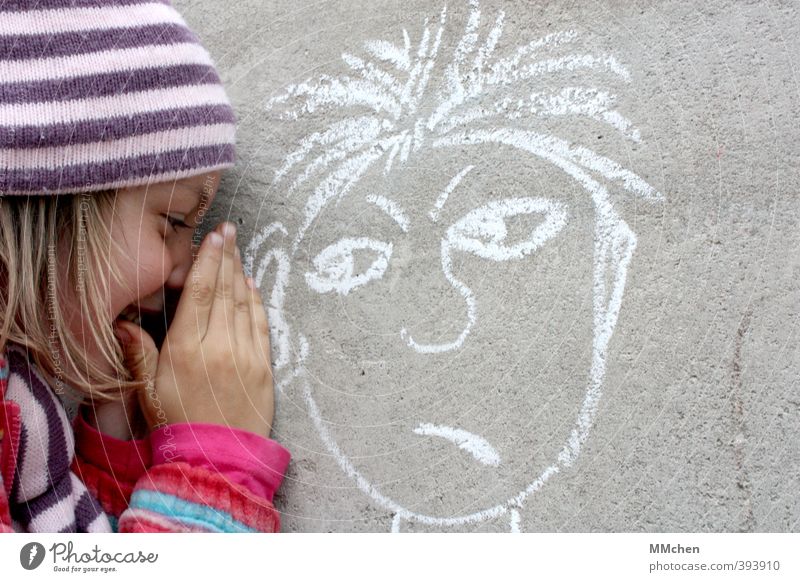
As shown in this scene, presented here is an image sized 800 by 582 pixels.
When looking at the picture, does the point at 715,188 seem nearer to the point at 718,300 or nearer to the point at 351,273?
the point at 718,300

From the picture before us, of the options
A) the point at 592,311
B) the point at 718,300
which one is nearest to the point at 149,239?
the point at 592,311

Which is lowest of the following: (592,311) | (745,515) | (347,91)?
(745,515)

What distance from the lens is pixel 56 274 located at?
2.42 feet

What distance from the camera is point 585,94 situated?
2.47 feet

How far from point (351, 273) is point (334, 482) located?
0.67ft

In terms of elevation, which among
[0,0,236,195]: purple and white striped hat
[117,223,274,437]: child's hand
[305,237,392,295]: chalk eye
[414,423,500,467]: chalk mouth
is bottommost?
[414,423,500,467]: chalk mouth

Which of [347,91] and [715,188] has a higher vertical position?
[347,91]

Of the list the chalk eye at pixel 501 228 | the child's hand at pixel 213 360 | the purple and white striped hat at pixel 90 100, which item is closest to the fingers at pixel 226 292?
the child's hand at pixel 213 360

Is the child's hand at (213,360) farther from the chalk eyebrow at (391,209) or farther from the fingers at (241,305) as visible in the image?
the chalk eyebrow at (391,209)

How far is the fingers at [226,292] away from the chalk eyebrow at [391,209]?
0.48 ft

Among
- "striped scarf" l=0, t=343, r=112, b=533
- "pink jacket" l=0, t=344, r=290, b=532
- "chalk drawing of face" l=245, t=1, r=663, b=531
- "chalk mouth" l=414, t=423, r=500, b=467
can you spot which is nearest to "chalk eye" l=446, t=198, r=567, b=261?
"chalk drawing of face" l=245, t=1, r=663, b=531

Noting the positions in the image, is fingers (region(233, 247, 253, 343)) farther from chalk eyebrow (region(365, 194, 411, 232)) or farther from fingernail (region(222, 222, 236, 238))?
chalk eyebrow (region(365, 194, 411, 232))
